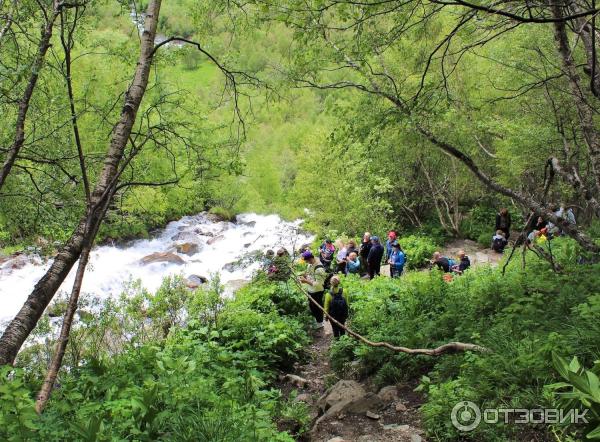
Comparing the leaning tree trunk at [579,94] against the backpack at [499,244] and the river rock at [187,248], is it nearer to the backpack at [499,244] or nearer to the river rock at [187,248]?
the backpack at [499,244]

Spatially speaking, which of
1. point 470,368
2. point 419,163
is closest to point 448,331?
point 470,368

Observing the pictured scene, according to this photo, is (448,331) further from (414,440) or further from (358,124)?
(358,124)

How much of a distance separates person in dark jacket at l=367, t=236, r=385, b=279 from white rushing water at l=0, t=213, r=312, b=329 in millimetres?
2293

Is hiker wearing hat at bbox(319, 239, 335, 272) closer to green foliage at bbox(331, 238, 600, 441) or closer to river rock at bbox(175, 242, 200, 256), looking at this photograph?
green foliage at bbox(331, 238, 600, 441)

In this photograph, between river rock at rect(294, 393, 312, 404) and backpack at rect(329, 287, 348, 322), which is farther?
backpack at rect(329, 287, 348, 322)

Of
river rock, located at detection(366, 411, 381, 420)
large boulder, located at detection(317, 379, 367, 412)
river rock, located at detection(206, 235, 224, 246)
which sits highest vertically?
river rock, located at detection(206, 235, 224, 246)

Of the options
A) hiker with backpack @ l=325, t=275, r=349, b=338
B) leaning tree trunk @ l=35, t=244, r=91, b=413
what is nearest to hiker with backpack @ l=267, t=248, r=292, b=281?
hiker with backpack @ l=325, t=275, r=349, b=338

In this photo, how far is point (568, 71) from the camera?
5.34 m

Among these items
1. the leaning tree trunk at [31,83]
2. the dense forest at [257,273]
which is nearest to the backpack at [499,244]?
the dense forest at [257,273]

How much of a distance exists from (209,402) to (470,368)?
280cm

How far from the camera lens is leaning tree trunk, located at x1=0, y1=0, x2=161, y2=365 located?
3.72m

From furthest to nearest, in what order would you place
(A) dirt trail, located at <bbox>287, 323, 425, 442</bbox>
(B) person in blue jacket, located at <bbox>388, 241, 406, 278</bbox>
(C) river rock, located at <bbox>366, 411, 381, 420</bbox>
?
(B) person in blue jacket, located at <bbox>388, 241, 406, 278</bbox> → (C) river rock, located at <bbox>366, 411, 381, 420</bbox> → (A) dirt trail, located at <bbox>287, 323, 425, 442</bbox>

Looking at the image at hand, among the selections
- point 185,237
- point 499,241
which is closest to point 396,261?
point 499,241

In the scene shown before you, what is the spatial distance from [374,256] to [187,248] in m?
15.2
